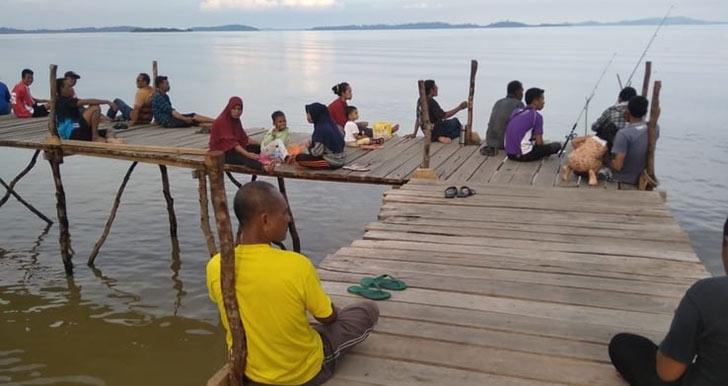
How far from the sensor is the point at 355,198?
15281mm

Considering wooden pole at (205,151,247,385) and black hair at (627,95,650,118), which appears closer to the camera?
wooden pole at (205,151,247,385)

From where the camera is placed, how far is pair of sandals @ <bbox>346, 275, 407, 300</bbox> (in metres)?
4.82

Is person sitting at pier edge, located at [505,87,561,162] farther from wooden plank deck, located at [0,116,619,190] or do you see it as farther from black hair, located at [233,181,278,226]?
black hair, located at [233,181,278,226]

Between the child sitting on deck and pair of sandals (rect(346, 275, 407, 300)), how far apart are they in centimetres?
501

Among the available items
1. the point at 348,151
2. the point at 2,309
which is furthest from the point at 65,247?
the point at 348,151

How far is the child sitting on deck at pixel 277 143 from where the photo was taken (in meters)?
9.81

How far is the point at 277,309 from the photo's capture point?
11.0ft

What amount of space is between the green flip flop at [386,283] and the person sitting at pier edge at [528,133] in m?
5.50

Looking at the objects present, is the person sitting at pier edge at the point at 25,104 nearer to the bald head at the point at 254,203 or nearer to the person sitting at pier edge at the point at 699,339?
the bald head at the point at 254,203

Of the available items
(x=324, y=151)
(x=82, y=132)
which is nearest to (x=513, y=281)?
(x=324, y=151)

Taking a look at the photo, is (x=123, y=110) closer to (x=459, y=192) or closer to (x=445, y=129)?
(x=445, y=129)

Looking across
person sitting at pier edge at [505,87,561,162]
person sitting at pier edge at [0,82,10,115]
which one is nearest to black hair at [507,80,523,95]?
person sitting at pier edge at [505,87,561,162]

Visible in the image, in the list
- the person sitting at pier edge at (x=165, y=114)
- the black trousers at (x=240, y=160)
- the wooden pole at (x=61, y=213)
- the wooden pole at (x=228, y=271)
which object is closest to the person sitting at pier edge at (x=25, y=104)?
the person sitting at pier edge at (x=165, y=114)

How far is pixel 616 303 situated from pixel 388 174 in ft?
16.0
